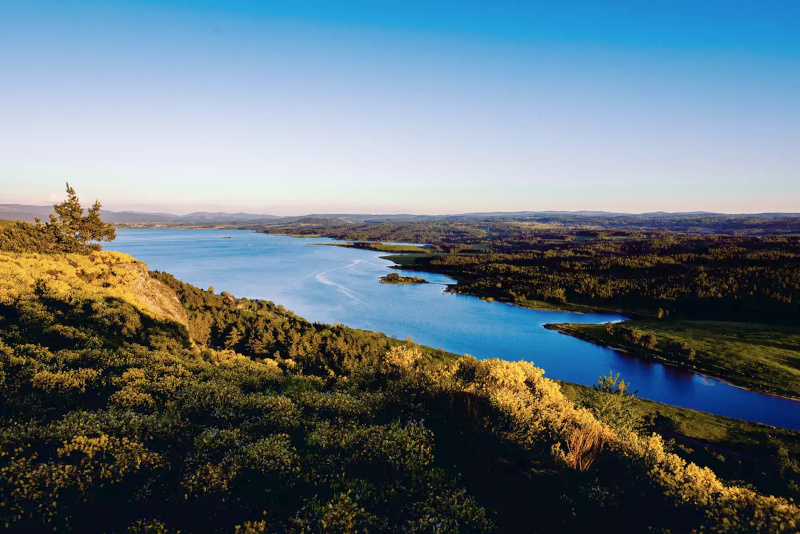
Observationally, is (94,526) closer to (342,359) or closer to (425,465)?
(425,465)

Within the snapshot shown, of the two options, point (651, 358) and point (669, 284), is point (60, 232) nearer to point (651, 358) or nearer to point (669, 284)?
point (651, 358)

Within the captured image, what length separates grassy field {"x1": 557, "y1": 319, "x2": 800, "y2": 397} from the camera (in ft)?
217

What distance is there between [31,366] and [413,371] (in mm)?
25402

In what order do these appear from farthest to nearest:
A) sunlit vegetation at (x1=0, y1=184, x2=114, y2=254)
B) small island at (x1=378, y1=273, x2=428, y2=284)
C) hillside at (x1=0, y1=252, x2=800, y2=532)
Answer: small island at (x1=378, y1=273, x2=428, y2=284) → sunlit vegetation at (x1=0, y1=184, x2=114, y2=254) → hillside at (x1=0, y1=252, x2=800, y2=532)

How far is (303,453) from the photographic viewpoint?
18750 millimetres

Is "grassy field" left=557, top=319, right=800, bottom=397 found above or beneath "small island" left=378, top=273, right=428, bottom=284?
beneath

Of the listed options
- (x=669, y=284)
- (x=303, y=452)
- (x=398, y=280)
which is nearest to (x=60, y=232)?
(x=303, y=452)

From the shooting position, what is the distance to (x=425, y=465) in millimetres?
18422

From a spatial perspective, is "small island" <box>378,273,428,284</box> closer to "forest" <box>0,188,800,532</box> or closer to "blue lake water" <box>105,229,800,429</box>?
"blue lake water" <box>105,229,800,429</box>

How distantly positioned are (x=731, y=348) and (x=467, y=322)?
61.2 metres

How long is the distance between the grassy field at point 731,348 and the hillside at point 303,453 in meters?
62.6

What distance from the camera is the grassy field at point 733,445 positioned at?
3509 centimetres

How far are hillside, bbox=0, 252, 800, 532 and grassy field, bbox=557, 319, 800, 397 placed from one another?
6258 cm

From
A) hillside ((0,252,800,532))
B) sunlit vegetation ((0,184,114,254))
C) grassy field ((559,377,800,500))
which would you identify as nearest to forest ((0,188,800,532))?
hillside ((0,252,800,532))
